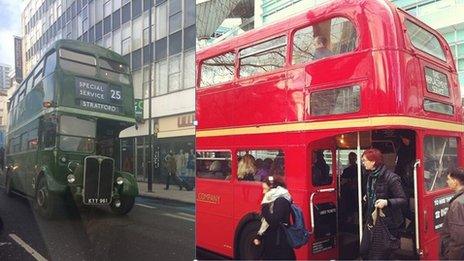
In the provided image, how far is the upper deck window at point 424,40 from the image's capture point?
5258mm

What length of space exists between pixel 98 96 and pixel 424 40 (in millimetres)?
5330

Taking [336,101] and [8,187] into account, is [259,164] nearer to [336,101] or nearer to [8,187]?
[336,101]

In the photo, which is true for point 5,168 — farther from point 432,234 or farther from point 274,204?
point 432,234

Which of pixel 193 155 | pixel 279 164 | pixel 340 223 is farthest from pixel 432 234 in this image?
pixel 193 155

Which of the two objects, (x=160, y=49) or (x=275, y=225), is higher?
(x=160, y=49)

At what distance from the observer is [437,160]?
570 centimetres

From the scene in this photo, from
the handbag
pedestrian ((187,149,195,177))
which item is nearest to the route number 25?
pedestrian ((187,149,195,177))

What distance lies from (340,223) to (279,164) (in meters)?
1.60

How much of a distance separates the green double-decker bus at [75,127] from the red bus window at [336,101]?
150 inches

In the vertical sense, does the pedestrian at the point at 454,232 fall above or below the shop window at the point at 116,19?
below

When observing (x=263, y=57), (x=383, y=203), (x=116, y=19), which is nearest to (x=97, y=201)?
(x=116, y=19)

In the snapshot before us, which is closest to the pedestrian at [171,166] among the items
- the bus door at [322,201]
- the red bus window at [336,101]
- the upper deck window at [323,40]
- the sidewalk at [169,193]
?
the sidewalk at [169,193]

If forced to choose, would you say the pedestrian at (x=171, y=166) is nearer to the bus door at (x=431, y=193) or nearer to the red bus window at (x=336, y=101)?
the red bus window at (x=336, y=101)

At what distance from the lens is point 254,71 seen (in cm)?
549
